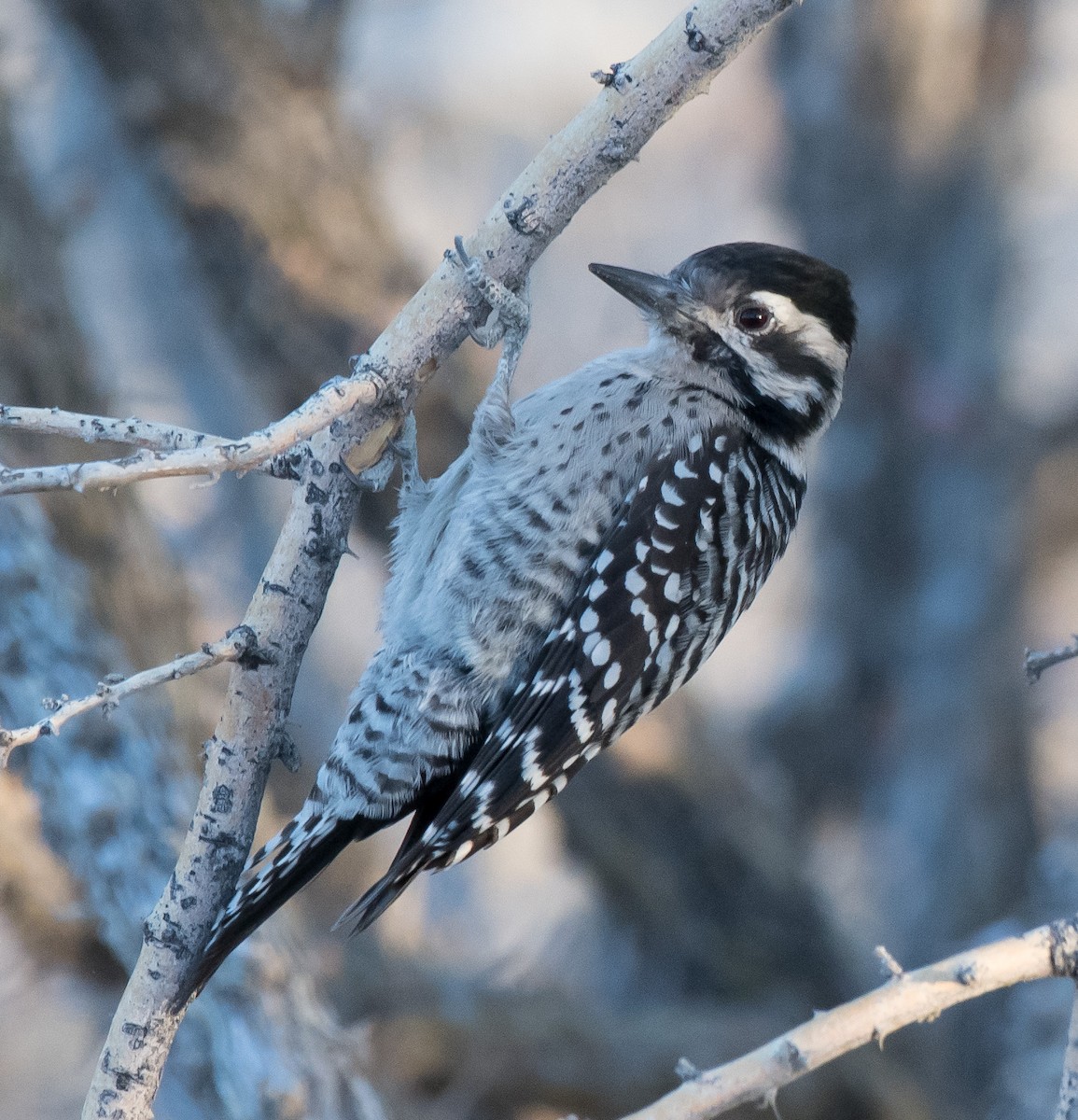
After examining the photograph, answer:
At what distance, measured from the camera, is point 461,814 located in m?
2.86

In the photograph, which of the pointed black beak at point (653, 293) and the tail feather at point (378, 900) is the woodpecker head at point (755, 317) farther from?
the tail feather at point (378, 900)

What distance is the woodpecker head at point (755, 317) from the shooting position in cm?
333

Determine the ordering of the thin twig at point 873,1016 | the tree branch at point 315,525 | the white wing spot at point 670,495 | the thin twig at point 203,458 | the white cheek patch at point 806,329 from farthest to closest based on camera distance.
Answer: the white cheek patch at point 806,329 < the white wing spot at point 670,495 < the tree branch at point 315,525 < the thin twig at point 873,1016 < the thin twig at point 203,458

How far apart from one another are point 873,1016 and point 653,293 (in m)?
1.85

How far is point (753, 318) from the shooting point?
3.38 metres

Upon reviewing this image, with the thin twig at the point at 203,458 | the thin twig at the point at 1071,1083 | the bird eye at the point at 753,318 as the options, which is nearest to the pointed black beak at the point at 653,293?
the bird eye at the point at 753,318

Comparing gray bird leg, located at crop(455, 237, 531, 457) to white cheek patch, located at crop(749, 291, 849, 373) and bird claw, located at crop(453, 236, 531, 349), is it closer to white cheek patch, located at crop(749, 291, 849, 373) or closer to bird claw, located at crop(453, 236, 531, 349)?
bird claw, located at crop(453, 236, 531, 349)

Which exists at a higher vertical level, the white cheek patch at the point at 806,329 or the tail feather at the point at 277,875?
the white cheek patch at the point at 806,329

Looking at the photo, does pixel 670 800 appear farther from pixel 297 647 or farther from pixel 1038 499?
pixel 297 647

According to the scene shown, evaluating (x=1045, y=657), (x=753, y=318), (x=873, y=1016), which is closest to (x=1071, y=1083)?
(x=873, y=1016)

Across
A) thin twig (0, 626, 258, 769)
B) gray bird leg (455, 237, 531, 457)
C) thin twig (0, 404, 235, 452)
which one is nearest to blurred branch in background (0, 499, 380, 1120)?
gray bird leg (455, 237, 531, 457)

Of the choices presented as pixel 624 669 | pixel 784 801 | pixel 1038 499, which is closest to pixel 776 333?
pixel 624 669

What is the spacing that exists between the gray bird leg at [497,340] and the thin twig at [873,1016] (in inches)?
52.4

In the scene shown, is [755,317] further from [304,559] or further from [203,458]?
[203,458]
